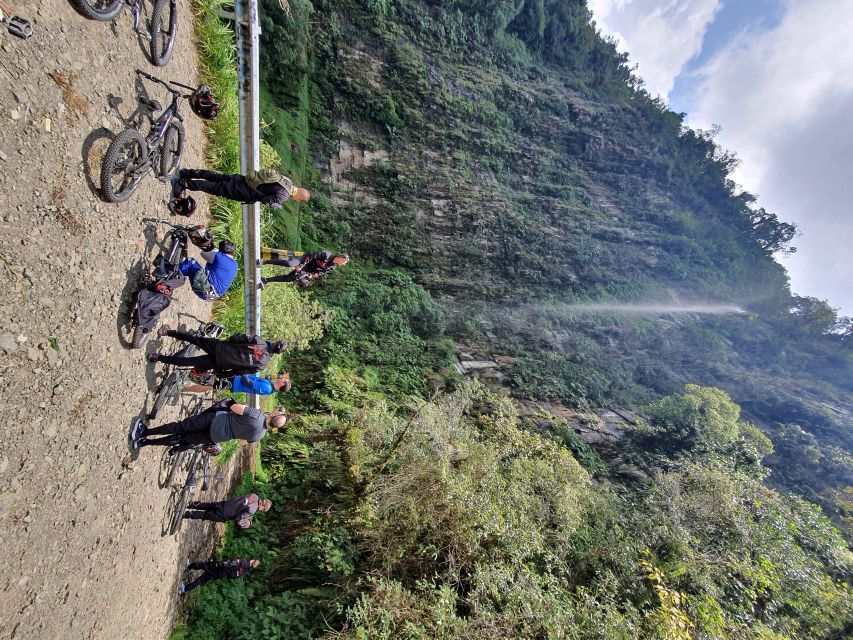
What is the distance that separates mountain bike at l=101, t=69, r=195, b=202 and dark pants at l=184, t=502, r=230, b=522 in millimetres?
4341

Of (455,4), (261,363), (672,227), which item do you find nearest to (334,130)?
(455,4)

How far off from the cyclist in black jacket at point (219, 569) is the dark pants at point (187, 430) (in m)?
2.64

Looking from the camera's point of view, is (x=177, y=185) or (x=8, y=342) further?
(x=177, y=185)

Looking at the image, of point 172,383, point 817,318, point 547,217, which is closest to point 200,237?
point 172,383

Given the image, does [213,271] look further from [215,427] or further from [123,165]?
[215,427]

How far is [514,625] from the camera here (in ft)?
18.7

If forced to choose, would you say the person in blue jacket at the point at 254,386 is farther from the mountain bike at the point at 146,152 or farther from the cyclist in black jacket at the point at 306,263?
the mountain bike at the point at 146,152

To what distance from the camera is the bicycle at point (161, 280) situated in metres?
4.18

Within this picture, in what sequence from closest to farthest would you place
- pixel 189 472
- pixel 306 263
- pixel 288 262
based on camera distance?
pixel 189 472 < pixel 288 262 < pixel 306 263

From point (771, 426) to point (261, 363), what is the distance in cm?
2613

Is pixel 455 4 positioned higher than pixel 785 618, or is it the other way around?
pixel 455 4

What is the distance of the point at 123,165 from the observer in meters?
3.98

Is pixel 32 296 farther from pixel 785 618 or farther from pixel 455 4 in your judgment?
pixel 455 4

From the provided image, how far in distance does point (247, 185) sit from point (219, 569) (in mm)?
5816
